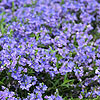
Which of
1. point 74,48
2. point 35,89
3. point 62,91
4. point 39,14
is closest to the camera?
point 35,89

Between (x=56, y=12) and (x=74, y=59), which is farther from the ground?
(x=56, y=12)

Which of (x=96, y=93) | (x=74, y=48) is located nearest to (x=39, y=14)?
Answer: (x=74, y=48)

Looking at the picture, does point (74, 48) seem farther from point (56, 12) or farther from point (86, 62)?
point (56, 12)

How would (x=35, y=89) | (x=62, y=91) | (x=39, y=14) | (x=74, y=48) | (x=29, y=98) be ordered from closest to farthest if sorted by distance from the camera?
(x=29, y=98), (x=35, y=89), (x=62, y=91), (x=74, y=48), (x=39, y=14)

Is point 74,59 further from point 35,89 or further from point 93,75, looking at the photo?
point 35,89

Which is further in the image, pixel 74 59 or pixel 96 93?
pixel 74 59

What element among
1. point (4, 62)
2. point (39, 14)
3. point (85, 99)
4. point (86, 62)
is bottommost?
point (85, 99)
